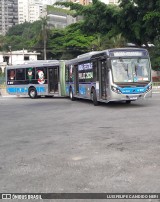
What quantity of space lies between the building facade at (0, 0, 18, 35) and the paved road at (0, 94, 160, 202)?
13920 cm

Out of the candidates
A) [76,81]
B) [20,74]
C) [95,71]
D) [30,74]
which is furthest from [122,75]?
[20,74]

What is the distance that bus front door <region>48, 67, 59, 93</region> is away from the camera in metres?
25.5

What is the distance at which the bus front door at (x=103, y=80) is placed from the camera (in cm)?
1695

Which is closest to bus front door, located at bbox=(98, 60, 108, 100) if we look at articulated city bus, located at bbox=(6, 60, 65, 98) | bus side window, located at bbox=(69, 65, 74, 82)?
Answer: bus side window, located at bbox=(69, 65, 74, 82)

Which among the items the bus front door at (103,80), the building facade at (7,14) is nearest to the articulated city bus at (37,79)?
the bus front door at (103,80)

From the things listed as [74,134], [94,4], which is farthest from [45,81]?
[74,134]

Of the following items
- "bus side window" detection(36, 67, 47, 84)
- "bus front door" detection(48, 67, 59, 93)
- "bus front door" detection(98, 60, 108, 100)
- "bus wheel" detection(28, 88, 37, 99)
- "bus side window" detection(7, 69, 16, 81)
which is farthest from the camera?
"bus side window" detection(7, 69, 16, 81)

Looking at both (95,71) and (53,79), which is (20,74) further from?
(95,71)

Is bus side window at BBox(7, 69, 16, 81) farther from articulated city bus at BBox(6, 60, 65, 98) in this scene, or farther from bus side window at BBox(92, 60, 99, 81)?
bus side window at BBox(92, 60, 99, 81)

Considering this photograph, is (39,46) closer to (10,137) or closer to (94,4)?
(94,4)

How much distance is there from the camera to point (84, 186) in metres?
5.04

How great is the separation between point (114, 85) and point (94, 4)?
1580cm

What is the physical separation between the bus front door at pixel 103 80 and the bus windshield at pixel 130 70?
27.6 inches

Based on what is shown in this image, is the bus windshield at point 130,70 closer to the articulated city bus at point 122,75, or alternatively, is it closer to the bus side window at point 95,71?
the articulated city bus at point 122,75
